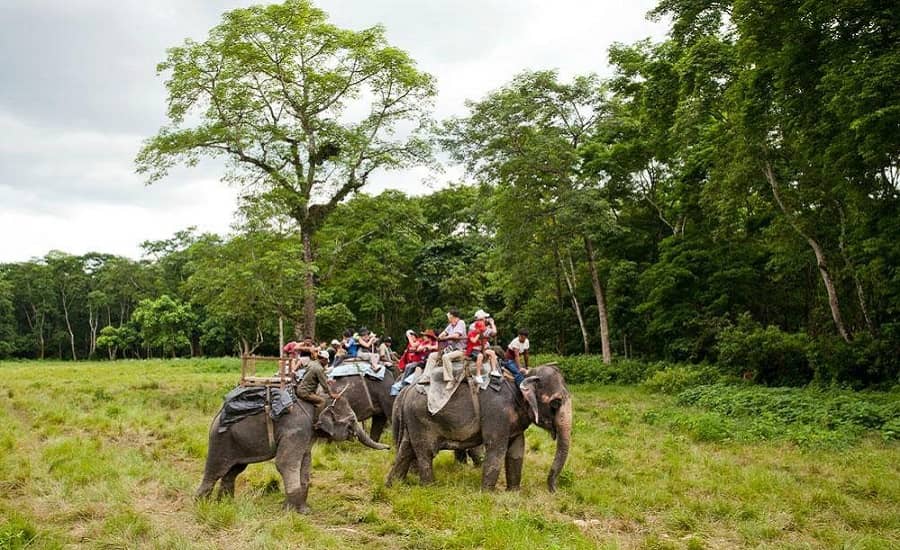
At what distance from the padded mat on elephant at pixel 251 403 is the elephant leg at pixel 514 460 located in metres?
3.35

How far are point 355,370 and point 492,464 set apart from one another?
4.55 m

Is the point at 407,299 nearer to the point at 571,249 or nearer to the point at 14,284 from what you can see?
the point at 571,249

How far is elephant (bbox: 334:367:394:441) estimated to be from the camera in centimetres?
1268

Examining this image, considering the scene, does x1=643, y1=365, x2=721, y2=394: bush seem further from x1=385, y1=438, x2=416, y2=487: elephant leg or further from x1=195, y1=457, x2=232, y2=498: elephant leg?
x1=195, y1=457, x2=232, y2=498: elephant leg

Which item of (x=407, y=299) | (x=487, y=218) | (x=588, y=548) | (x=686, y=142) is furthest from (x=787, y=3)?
(x=407, y=299)

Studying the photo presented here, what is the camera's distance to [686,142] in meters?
20.4

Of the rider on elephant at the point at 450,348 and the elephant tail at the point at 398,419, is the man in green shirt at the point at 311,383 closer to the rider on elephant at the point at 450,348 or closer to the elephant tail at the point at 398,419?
the rider on elephant at the point at 450,348

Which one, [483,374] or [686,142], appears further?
[686,142]

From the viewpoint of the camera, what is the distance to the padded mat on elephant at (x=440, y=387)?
953 centimetres

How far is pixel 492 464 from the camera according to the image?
30.4 ft

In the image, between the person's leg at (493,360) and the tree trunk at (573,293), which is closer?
the person's leg at (493,360)

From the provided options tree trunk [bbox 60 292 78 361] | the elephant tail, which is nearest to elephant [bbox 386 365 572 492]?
the elephant tail

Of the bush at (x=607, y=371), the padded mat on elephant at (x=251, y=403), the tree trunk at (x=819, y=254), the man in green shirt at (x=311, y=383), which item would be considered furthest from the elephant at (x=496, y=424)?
the bush at (x=607, y=371)

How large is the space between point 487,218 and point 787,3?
1474 centimetres
